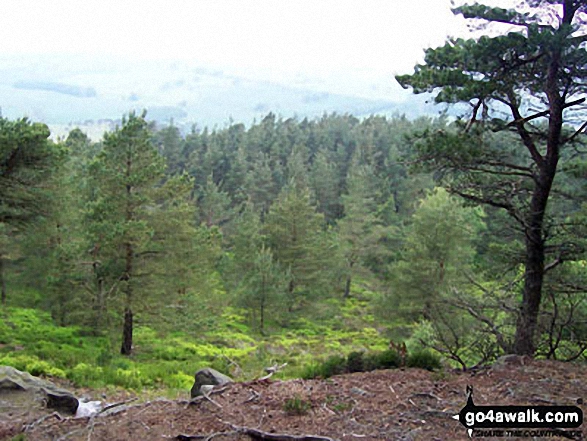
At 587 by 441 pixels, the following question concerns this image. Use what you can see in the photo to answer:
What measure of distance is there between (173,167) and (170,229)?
4118 centimetres

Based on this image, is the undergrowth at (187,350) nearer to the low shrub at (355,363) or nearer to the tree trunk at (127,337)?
the low shrub at (355,363)


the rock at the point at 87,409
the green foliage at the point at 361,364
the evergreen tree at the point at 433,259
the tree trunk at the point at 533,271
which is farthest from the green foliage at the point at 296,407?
the evergreen tree at the point at 433,259

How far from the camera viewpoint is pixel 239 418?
605cm

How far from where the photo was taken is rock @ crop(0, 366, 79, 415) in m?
7.16

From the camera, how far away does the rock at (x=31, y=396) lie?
23.5ft

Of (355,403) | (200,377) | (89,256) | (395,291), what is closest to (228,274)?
(395,291)

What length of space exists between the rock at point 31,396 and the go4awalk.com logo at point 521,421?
5584mm

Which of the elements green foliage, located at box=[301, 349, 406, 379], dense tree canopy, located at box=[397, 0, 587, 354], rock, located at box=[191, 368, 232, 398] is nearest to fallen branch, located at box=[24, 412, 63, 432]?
rock, located at box=[191, 368, 232, 398]

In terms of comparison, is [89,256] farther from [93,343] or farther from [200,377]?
[200,377]

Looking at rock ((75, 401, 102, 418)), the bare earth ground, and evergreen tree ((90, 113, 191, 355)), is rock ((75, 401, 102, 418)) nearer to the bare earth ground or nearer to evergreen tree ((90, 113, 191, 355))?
the bare earth ground

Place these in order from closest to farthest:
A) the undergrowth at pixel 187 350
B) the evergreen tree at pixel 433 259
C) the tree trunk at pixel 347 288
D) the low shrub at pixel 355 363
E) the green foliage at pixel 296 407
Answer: the green foliage at pixel 296 407 → the low shrub at pixel 355 363 → the undergrowth at pixel 187 350 → the evergreen tree at pixel 433 259 → the tree trunk at pixel 347 288

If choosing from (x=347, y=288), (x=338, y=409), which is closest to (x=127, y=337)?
(x=338, y=409)

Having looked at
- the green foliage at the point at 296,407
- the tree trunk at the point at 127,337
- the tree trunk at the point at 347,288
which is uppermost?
the green foliage at the point at 296,407

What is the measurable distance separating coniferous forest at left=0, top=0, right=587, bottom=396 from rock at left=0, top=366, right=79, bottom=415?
3.70 meters
